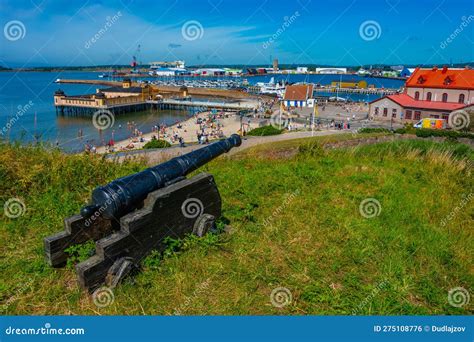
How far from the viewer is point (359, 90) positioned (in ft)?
341

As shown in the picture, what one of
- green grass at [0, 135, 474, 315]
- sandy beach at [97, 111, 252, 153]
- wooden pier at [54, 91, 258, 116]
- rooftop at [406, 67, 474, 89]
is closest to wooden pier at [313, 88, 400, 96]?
wooden pier at [54, 91, 258, 116]

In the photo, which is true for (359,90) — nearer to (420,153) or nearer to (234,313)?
(420,153)

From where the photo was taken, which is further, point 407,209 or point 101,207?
point 407,209

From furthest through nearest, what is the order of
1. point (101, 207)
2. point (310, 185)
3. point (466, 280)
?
point (310, 185)
point (466, 280)
point (101, 207)

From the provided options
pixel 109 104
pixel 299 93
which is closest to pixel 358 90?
pixel 299 93

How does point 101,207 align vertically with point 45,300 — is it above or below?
above

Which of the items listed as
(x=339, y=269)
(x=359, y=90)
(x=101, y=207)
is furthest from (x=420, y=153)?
(x=359, y=90)

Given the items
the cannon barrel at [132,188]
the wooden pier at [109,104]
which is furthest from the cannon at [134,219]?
the wooden pier at [109,104]

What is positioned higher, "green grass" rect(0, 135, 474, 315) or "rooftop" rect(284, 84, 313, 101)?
"rooftop" rect(284, 84, 313, 101)

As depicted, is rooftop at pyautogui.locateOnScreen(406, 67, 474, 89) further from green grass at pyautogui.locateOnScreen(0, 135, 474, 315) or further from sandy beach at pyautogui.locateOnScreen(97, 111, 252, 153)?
green grass at pyautogui.locateOnScreen(0, 135, 474, 315)

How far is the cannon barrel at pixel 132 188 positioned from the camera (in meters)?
3.60

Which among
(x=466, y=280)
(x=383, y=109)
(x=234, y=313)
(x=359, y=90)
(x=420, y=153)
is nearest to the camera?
(x=234, y=313)

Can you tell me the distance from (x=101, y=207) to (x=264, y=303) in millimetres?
1796

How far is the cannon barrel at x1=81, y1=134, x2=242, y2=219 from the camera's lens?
360 cm
